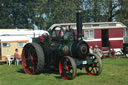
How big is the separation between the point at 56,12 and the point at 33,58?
2083cm

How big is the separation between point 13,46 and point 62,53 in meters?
7.32

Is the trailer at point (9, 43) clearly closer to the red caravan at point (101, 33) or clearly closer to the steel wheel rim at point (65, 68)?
the red caravan at point (101, 33)

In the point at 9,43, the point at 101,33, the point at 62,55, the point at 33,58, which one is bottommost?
the point at 33,58

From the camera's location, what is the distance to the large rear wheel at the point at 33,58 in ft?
31.9

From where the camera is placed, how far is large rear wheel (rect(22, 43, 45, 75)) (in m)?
9.72

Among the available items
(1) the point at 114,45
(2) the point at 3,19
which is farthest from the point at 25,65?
(2) the point at 3,19

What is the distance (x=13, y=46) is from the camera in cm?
1622

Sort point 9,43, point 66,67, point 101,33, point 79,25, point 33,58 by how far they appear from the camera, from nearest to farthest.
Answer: point 66,67 → point 79,25 → point 33,58 → point 9,43 → point 101,33

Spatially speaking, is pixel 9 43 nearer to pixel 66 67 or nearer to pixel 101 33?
pixel 101 33

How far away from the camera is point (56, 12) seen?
101ft

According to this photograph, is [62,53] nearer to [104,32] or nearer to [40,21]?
[104,32]

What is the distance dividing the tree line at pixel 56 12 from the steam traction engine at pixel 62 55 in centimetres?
1708

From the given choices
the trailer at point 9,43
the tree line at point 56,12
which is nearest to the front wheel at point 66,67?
the trailer at point 9,43

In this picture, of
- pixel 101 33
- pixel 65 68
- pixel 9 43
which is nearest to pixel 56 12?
pixel 101 33
